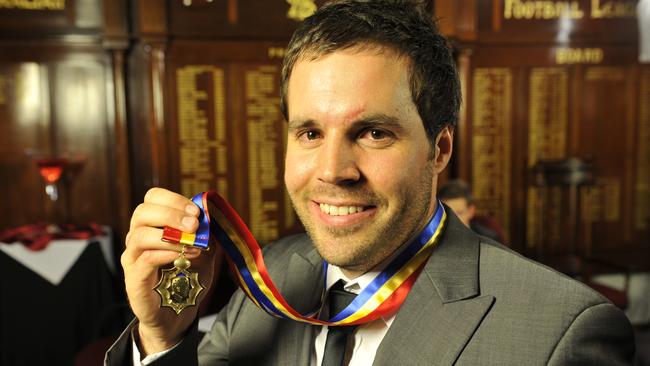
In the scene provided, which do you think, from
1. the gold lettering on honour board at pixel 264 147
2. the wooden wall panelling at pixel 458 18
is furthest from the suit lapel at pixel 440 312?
the wooden wall panelling at pixel 458 18

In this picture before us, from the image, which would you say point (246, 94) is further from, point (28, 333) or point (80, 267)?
point (28, 333)

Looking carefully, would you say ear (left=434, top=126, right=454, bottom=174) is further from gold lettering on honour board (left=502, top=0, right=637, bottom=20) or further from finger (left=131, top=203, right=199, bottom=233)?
gold lettering on honour board (left=502, top=0, right=637, bottom=20)

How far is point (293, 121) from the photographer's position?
115cm

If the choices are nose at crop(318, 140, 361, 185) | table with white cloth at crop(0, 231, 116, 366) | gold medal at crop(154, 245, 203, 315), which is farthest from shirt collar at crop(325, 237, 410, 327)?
table with white cloth at crop(0, 231, 116, 366)

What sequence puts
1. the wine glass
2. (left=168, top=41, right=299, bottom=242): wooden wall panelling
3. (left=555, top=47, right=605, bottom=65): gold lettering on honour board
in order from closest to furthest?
the wine glass, (left=168, top=41, right=299, bottom=242): wooden wall panelling, (left=555, top=47, right=605, bottom=65): gold lettering on honour board

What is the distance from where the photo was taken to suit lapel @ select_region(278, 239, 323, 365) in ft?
4.17

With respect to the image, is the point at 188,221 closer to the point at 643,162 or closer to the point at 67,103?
the point at 67,103

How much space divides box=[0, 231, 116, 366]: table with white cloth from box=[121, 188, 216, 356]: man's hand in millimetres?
2813

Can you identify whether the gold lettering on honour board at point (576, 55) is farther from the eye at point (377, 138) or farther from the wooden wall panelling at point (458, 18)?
the eye at point (377, 138)

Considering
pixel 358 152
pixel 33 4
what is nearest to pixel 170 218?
pixel 358 152

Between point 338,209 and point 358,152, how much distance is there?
13cm

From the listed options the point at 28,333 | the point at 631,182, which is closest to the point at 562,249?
the point at 631,182

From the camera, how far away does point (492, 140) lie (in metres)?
4.98

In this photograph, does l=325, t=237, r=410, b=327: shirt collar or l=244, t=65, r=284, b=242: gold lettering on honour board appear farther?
l=244, t=65, r=284, b=242: gold lettering on honour board
